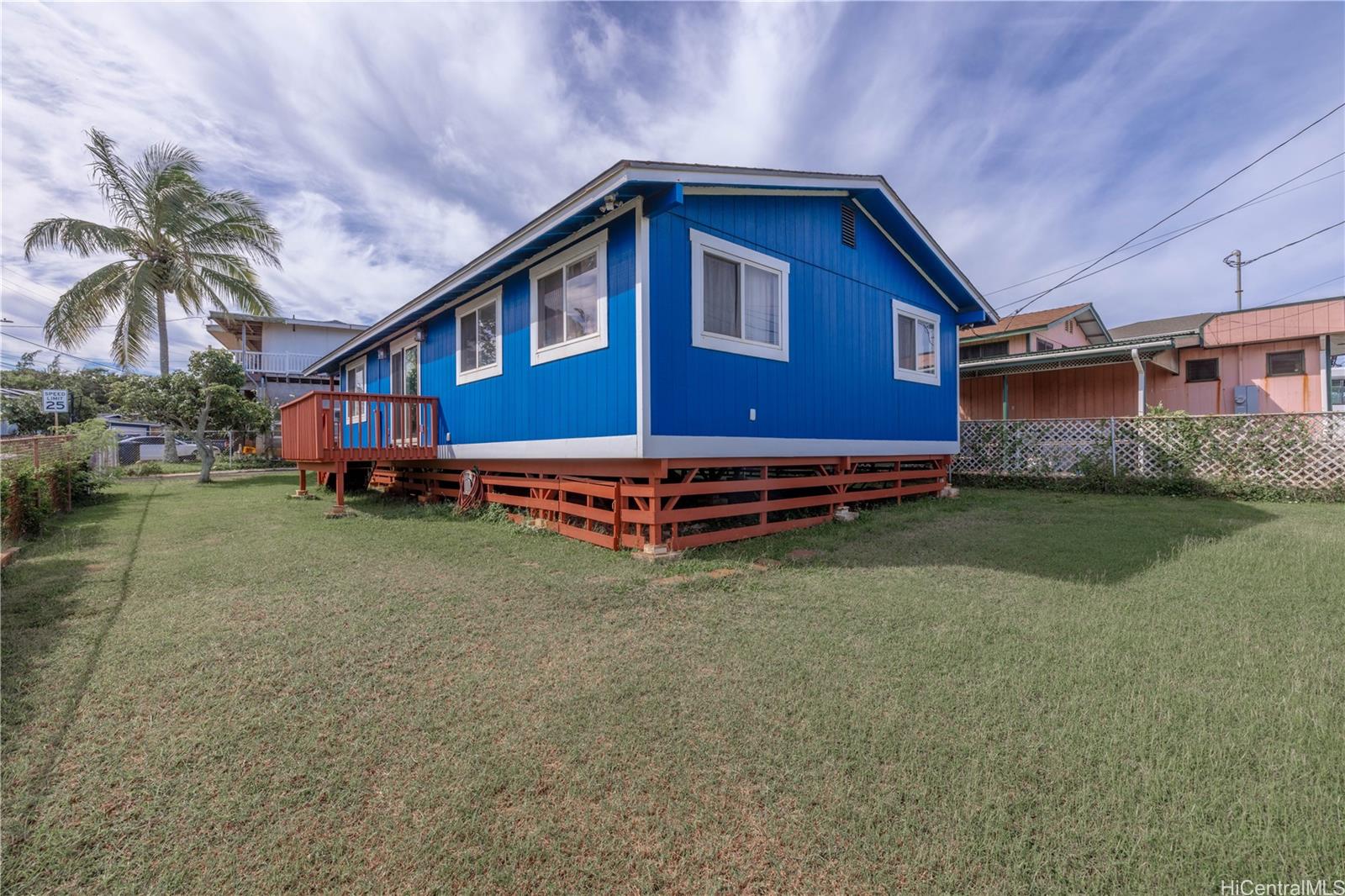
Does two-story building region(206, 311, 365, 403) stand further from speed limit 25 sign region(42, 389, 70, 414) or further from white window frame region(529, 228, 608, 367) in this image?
white window frame region(529, 228, 608, 367)

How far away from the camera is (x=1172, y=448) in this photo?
31.5 feet

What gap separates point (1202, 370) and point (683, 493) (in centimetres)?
1793

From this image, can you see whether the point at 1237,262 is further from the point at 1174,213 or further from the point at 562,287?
the point at 562,287

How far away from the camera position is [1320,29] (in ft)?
27.9

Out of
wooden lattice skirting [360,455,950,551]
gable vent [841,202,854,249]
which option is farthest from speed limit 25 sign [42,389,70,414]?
gable vent [841,202,854,249]

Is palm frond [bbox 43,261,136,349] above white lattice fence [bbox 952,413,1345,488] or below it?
above

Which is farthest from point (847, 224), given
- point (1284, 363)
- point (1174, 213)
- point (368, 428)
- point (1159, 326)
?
point (1159, 326)

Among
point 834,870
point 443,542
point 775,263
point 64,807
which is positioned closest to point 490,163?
point 775,263

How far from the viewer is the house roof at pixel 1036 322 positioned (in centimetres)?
1431

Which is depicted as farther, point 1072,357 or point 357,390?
point 357,390

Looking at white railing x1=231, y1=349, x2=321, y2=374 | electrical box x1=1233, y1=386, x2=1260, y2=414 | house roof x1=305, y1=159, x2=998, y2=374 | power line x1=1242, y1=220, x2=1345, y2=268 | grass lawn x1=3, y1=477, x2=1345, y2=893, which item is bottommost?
grass lawn x1=3, y1=477, x2=1345, y2=893

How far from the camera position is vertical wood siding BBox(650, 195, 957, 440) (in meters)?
5.32

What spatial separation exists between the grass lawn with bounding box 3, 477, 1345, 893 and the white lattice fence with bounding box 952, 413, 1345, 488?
18.4 ft

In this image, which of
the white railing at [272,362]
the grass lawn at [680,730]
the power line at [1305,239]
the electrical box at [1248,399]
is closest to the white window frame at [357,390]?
the grass lawn at [680,730]
